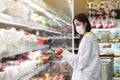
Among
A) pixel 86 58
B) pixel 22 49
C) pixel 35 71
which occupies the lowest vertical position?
pixel 35 71

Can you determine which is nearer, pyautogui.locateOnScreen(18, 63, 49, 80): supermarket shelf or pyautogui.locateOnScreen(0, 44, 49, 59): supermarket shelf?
pyautogui.locateOnScreen(0, 44, 49, 59): supermarket shelf

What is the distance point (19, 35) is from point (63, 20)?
4.10ft

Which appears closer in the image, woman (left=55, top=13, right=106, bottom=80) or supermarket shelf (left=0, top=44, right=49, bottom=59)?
supermarket shelf (left=0, top=44, right=49, bottom=59)

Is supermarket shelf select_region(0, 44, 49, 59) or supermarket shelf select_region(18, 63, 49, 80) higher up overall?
supermarket shelf select_region(0, 44, 49, 59)

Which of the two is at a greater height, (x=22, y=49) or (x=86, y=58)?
(x=22, y=49)

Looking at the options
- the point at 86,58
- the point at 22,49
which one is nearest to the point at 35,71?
the point at 22,49

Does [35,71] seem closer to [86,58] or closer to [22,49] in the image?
[22,49]

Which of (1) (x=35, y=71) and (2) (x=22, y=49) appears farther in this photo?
(1) (x=35, y=71)

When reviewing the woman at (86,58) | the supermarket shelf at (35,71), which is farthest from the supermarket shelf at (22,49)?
the woman at (86,58)

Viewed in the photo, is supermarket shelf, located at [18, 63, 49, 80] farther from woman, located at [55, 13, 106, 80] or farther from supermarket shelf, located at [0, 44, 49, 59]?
woman, located at [55, 13, 106, 80]

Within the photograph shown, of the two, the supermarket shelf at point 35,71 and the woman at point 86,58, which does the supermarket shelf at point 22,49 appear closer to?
the supermarket shelf at point 35,71

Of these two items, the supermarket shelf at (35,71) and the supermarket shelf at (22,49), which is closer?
the supermarket shelf at (22,49)

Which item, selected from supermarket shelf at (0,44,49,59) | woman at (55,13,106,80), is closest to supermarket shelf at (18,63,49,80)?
supermarket shelf at (0,44,49,59)

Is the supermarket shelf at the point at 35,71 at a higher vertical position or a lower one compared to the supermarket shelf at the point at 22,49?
lower
